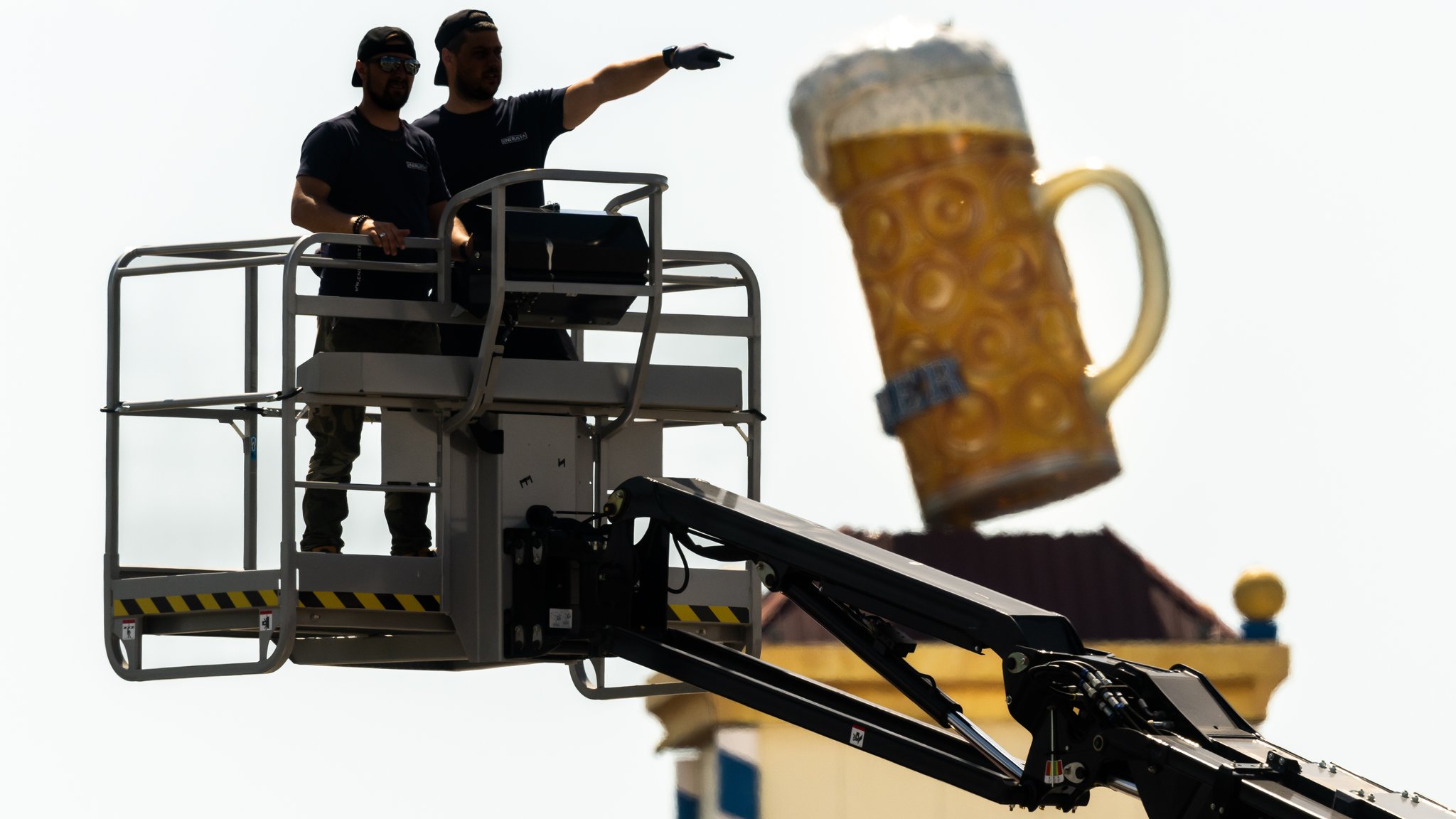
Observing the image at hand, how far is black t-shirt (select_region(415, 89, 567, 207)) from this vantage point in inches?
415

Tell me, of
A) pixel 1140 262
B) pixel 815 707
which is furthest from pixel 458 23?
pixel 1140 262

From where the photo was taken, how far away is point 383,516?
9.61 m

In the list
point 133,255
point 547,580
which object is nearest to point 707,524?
point 547,580

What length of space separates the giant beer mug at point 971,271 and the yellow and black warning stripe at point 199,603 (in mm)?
10176

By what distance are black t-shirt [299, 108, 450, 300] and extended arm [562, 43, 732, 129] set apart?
80 cm

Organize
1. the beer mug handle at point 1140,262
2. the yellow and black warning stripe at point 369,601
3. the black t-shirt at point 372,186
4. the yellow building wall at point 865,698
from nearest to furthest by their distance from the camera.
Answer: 1. the yellow and black warning stripe at point 369,601
2. the black t-shirt at point 372,186
3. the yellow building wall at point 865,698
4. the beer mug handle at point 1140,262

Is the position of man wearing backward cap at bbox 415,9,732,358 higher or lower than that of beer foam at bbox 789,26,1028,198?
lower

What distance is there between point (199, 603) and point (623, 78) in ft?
9.53

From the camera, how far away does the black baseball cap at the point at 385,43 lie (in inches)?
392

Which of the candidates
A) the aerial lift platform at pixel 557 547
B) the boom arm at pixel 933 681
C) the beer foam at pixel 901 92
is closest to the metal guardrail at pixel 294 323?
the aerial lift platform at pixel 557 547

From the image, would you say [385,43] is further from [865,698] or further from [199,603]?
[865,698]

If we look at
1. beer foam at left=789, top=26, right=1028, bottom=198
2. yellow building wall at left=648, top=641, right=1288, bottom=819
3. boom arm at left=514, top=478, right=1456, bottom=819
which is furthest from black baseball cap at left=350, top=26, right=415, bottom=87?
beer foam at left=789, top=26, right=1028, bottom=198

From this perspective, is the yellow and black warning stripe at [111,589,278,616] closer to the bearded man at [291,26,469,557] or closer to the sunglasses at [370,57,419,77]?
the bearded man at [291,26,469,557]

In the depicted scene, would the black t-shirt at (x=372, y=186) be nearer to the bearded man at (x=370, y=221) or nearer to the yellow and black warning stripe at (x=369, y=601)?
the bearded man at (x=370, y=221)
